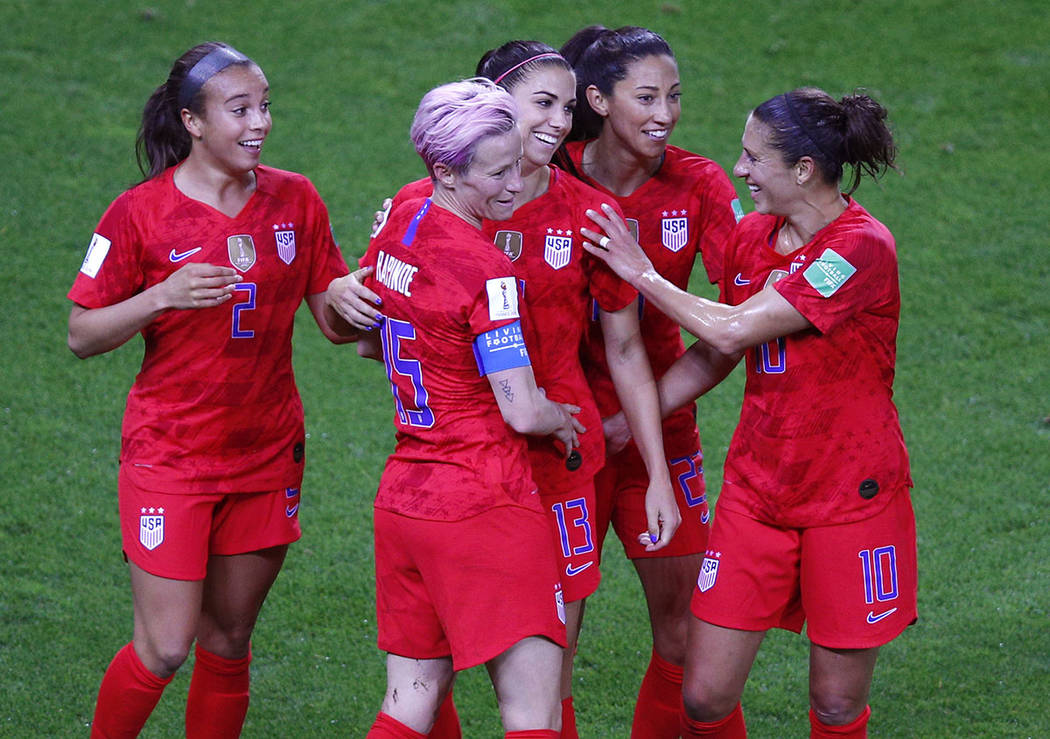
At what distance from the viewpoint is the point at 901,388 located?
692 cm

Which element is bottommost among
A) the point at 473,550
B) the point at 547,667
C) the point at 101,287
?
the point at 547,667

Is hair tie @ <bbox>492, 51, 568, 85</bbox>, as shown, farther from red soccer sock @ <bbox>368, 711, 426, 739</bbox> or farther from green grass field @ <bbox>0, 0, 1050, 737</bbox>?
green grass field @ <bbox>0, 0, 1050, 737</bbox>

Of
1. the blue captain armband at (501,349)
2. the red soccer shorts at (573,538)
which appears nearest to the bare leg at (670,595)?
the red soccer shorts at (573,538)

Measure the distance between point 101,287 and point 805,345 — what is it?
6.38 ft

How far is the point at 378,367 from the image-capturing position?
23.7ft

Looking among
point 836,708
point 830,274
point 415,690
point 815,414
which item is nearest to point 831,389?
point 815,414

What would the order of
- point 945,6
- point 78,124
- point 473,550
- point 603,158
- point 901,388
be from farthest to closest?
point 945,6, point 78,124, point 901,388, point 603,158, point 473,550

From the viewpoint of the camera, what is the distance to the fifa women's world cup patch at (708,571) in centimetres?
367

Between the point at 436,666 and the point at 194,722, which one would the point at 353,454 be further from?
the point at 436,666

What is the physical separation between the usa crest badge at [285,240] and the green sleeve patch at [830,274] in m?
1.48

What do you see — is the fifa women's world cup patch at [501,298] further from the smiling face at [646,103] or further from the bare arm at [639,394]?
the smiling face at [646,103]

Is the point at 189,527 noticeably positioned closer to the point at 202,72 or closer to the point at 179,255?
the point at 179,255

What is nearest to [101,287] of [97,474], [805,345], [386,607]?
[386,607]

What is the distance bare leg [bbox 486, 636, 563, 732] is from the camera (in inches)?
121
